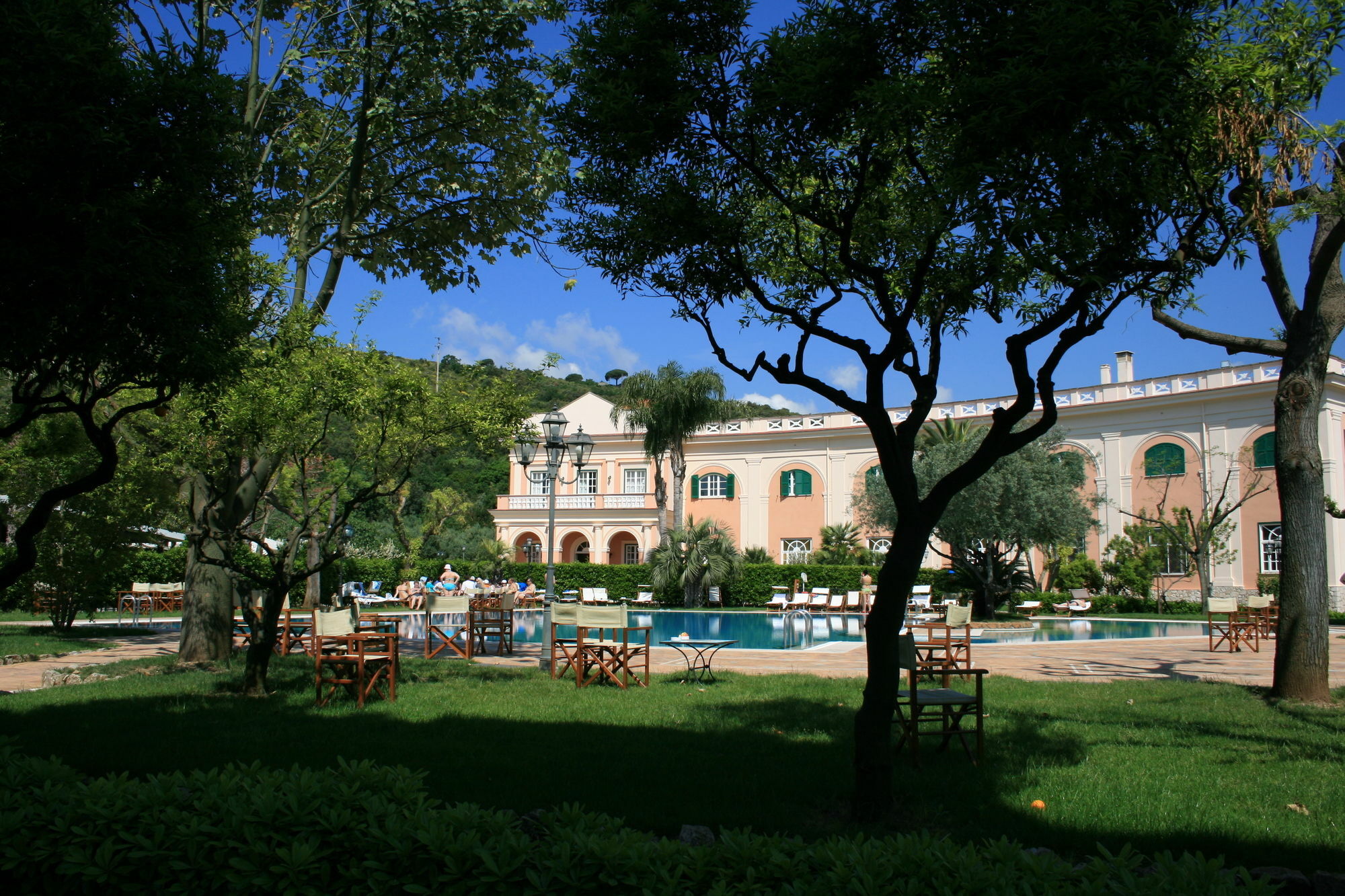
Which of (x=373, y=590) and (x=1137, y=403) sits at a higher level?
(x=1137, y=403)

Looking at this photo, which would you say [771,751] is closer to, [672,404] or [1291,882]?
[1291,882]

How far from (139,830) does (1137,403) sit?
33.4 m

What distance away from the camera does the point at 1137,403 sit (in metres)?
31.4

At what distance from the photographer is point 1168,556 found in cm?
2984

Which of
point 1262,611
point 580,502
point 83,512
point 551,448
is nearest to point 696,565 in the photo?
point 580,502

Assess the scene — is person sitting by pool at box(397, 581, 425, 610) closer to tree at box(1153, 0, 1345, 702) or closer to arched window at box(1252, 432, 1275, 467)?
tree at box(1153, 0, 1345, 702)

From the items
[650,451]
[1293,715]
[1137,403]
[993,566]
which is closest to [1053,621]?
[993,566]

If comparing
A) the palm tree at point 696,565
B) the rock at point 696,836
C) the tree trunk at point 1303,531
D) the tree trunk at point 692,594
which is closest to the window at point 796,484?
the palm tree at point 696,565

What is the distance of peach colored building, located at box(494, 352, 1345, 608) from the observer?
2880 centimetres

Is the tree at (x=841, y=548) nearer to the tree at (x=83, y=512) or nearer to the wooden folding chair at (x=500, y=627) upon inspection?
the wooden folding chair at (x=500, y=627)

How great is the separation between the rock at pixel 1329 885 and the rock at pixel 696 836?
2.41 m

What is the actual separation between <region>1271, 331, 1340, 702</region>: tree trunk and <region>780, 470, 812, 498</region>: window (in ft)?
93.3

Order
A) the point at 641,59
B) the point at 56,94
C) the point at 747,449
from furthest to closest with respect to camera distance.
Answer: the point at 747,449, the point at 641,59, the point at 56,94

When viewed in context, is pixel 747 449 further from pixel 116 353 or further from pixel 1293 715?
pixel 116 353
